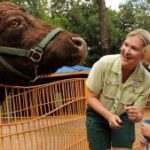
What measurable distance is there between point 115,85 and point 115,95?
9cm

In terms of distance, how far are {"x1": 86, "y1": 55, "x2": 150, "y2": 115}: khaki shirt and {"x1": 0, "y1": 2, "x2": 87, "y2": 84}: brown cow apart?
23cm

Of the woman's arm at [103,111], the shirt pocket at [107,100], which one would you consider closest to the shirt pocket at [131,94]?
the shirt pocket at [107,100]

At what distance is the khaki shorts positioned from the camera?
4.85 meters

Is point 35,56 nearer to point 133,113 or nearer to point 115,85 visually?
point 115,85

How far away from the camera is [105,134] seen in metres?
4.90

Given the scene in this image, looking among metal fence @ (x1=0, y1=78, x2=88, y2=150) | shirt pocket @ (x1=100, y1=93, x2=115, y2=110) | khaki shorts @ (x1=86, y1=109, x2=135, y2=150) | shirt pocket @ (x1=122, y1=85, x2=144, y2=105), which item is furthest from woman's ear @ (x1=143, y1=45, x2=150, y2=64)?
metal fence @ (x1=0, y1=78, x2=88, y2=150)

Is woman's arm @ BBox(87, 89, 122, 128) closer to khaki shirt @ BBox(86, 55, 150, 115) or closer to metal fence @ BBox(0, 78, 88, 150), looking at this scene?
khaki shirt @ BBox(86, 55, 150, 115)

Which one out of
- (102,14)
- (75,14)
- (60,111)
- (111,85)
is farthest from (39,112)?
(75,14)

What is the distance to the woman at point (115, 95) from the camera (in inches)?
185

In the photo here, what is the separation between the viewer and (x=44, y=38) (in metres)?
4.89

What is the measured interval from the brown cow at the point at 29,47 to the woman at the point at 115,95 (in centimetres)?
27

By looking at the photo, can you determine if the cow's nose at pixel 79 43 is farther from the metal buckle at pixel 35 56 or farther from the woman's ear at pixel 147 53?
the woman's ear at pixel 147 53

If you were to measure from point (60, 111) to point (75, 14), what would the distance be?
30.5 m

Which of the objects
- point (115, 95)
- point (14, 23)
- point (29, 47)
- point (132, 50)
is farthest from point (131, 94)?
point (14, 23)
